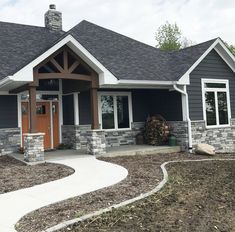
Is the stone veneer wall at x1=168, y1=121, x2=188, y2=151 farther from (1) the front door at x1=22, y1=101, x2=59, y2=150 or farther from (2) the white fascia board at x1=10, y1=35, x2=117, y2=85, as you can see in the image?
(1) the front door at x1=22, y1=101, x2=59, y2=150

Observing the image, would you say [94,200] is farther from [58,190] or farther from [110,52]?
[110,52]

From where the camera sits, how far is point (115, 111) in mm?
15258

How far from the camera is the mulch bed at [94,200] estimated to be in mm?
5182

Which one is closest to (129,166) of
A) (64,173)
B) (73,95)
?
(64,173)

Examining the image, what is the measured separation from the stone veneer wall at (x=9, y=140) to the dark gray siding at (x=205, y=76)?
23.2ft

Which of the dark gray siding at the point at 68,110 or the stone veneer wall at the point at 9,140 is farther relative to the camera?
the dark gray siding at the point at 68,110

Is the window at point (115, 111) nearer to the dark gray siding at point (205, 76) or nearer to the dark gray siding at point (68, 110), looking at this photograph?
the dark gray siding at point (68, 110)

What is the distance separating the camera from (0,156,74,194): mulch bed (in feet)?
26.0

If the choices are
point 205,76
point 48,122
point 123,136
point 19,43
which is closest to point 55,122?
point 48,122

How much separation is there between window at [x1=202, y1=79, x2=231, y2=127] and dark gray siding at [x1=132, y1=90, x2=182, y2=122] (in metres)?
1.28

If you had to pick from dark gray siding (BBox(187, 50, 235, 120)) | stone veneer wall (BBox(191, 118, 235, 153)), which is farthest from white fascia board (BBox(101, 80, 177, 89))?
stone veneer wall (BBox(191, 118, 235, 153))

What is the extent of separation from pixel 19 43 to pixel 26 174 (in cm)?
752

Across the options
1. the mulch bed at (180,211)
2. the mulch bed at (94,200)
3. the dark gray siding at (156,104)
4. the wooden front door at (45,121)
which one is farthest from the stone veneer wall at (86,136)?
the mulch bed at (180,211)

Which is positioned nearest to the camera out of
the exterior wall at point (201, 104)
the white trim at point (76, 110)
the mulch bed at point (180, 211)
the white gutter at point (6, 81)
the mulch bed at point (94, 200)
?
the mulch bed at point (180, 211)
